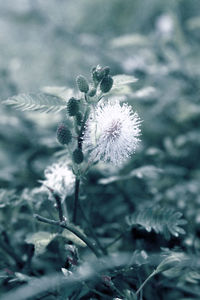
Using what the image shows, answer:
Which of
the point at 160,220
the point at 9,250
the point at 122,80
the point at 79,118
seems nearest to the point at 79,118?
the point at 79,118

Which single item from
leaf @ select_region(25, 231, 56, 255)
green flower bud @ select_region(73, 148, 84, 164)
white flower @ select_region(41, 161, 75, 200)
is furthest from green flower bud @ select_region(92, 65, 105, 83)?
leaf @ select_region(25, 231, 56, 255)

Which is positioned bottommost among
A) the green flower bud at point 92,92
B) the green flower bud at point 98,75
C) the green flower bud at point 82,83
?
the green flower bud at point 92,92

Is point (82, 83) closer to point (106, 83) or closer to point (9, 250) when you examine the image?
point (106, 83)

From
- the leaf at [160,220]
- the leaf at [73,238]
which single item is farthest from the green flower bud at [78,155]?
the leaf at [160,220]

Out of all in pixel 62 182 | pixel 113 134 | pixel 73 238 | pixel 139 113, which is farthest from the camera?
pixel 139 113

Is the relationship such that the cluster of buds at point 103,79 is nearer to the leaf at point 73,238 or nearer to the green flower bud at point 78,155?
the green flower bud at point 78,155

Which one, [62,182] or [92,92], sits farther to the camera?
[62,182]

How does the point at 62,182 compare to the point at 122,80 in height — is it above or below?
below

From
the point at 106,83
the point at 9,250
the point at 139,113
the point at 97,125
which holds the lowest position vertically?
the point at 9,250
